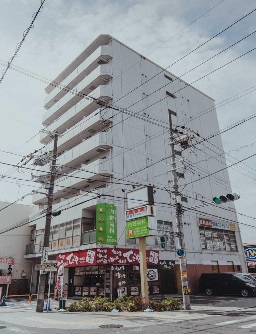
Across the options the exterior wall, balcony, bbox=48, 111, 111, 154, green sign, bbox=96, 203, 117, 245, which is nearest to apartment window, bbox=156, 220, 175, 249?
green sign, bbox=96, 203, 117, 245

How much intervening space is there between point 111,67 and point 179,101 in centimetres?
1091

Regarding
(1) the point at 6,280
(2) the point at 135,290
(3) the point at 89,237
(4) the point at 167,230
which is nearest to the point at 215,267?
(4) the point at 167,230

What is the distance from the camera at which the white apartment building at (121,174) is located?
80.4 feet

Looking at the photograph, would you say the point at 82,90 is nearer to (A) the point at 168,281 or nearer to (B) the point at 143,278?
(A) the point at 168,281

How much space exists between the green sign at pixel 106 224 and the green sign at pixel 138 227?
566 centimetres

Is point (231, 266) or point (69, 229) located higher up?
point (69, 229)

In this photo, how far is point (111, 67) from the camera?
3067 centimetres

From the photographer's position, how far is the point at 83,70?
33344mm

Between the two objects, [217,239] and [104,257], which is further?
[217,239]

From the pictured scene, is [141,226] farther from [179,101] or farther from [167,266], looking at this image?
[179,101]

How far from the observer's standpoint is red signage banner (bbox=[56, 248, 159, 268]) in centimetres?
2206

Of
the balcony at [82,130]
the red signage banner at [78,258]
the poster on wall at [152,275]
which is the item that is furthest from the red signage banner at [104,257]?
the balcony at [82,130]

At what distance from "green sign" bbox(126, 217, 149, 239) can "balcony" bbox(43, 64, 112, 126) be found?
14.1 meters

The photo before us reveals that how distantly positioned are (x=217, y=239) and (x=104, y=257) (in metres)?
16.6
